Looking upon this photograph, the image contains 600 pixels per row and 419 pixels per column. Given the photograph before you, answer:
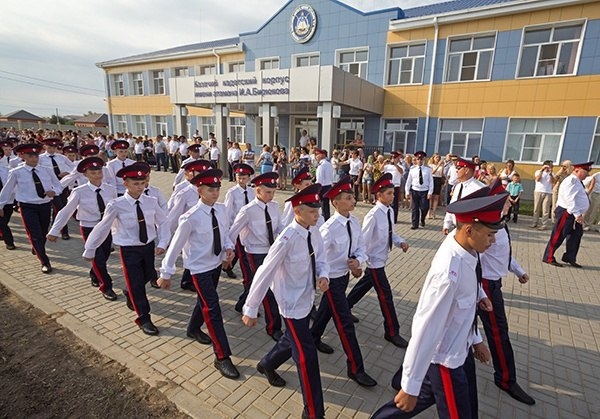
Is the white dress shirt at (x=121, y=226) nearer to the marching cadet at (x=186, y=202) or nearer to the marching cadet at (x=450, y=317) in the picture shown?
the marching cadet at (x=186, y=202)

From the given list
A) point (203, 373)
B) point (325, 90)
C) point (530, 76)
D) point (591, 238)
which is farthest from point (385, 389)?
point (530, 76)

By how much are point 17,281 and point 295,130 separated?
1732cm

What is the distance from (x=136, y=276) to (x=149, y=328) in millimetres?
694

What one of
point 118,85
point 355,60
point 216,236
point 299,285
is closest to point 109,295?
point 216,236

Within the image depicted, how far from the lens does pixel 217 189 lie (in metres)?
3.80

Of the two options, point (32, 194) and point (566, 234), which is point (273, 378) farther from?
point (566, 234)

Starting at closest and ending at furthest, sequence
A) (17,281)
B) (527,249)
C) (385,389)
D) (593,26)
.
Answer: (385,389)
(17,281)
(527,249)
(593,26)

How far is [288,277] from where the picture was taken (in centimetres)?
302

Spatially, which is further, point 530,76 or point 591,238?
point 530,76

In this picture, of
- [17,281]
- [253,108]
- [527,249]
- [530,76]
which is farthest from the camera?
[253,108]

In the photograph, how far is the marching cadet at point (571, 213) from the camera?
21.7ft

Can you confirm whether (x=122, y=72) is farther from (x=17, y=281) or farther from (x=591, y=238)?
(x=591, y=238)

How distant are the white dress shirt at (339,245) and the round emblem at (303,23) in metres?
18.1

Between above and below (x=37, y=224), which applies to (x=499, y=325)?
below
